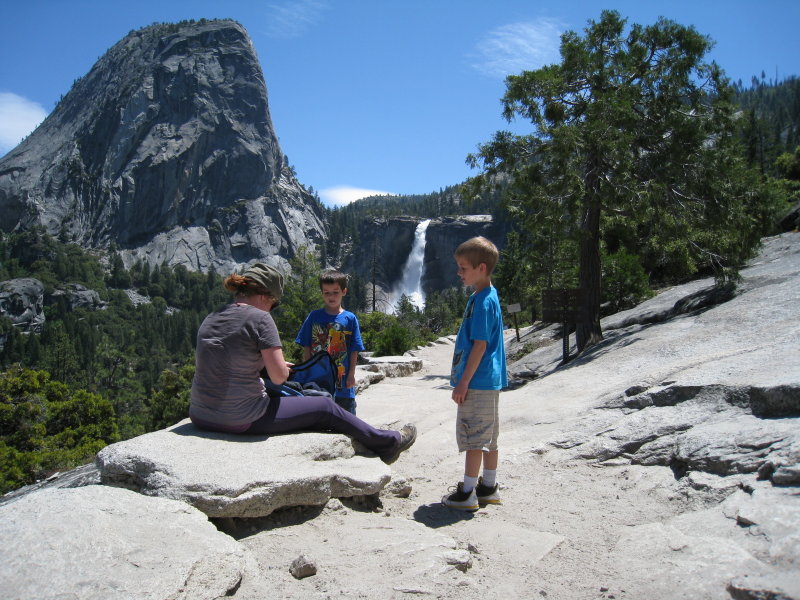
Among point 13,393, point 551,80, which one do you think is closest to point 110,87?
point 13,393

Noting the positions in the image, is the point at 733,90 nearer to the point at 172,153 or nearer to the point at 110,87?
the point at 172,153

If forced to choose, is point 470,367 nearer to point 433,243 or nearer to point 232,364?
point 232,364

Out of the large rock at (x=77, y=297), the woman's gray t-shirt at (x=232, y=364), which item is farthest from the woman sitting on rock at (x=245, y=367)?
the large rock at (x=77, y=297)

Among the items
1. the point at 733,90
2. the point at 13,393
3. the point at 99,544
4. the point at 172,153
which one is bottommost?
the point at 13,393

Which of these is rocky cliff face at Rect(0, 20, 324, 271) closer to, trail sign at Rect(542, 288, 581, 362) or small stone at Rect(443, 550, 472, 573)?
trail sign at Rect(542, 288, 581, 362)

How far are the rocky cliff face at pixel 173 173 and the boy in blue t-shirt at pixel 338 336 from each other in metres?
136

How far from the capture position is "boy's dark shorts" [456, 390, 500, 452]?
3.56 meters

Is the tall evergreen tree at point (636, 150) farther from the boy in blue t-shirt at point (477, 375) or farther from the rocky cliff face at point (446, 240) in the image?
the rocky cliff face at point (446, 240)

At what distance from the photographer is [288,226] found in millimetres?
148125

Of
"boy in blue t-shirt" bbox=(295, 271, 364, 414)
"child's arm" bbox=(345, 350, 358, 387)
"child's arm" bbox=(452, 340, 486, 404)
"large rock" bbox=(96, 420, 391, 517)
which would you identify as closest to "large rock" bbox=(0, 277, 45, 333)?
"boy in blue t-shirt" bbox=(295, 271, 364, 414)

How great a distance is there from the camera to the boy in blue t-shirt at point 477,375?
11.5 feet

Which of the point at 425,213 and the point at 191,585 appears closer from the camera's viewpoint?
the point at 191,585

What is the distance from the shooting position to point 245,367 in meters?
3.54

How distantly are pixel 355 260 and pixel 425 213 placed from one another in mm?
20631
